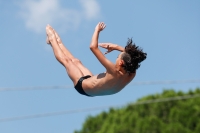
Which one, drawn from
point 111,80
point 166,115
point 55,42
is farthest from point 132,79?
point 166,115

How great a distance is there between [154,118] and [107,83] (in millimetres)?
19878

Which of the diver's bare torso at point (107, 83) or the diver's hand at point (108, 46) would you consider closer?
the diver's bare torso at point (107, 83)

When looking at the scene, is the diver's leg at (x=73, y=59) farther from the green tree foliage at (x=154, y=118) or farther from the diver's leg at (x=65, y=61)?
the green tree foliage at (x=154, y=118)

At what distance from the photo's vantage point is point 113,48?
8031 mm

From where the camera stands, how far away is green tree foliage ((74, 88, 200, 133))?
1047 inches

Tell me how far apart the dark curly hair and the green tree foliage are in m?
18.7

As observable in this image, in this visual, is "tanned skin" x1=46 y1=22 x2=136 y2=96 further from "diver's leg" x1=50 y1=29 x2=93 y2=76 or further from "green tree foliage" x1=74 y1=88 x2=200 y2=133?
"green tree foliage" x1=74 y1=88 x2=200 y2=133

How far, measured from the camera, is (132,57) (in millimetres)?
7777

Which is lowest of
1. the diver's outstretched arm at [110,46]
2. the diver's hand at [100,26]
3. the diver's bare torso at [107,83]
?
the diver's bare torso at [107,83]

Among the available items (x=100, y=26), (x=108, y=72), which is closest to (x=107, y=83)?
(x=108, y=72)

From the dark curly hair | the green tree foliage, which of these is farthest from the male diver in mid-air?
the green tree foliage

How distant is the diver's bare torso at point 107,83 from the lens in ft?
25.6

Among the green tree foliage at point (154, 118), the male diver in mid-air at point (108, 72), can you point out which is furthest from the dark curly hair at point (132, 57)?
the green tree foliage at point (154, 118)

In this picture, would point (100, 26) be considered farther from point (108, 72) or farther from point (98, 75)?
point (98, 75)
